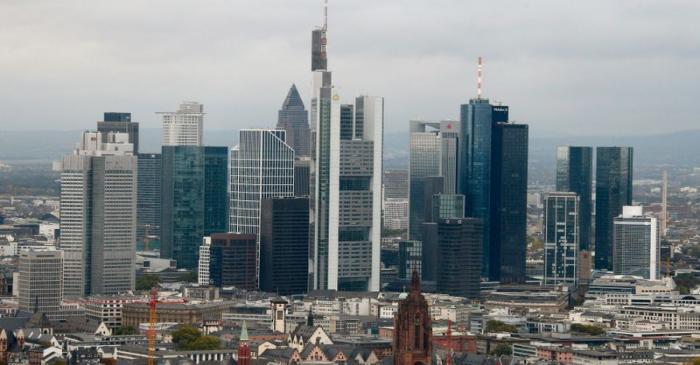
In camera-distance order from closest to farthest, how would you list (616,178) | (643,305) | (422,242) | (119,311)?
(119,311)
(643,305)
(422,242)
(616,178)

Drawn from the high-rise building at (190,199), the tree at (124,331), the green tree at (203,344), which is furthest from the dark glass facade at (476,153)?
the green tree at (203,344)

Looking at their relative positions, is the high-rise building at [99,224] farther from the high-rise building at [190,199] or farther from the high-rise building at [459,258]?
the high-rise building at [190,199]

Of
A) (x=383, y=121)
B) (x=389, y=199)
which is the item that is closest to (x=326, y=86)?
(x=383, y=121)

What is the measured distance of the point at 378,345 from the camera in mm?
90062

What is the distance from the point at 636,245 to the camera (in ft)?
489

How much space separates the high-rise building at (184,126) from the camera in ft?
583

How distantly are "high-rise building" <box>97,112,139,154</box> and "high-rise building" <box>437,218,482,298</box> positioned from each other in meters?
38.2

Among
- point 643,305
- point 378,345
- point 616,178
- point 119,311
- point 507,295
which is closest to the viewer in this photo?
point 378,345

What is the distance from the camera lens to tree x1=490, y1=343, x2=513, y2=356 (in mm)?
93188

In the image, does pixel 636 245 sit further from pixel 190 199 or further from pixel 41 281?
pixel 41 281

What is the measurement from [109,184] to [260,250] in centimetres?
1341

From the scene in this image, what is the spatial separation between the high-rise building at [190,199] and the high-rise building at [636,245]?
29.2m

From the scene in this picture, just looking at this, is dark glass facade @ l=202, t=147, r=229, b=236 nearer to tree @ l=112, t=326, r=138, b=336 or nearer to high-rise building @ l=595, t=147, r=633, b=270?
high-rise building @ l=595, t=147, r=633, b=270

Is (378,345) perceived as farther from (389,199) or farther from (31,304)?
(389,199)
